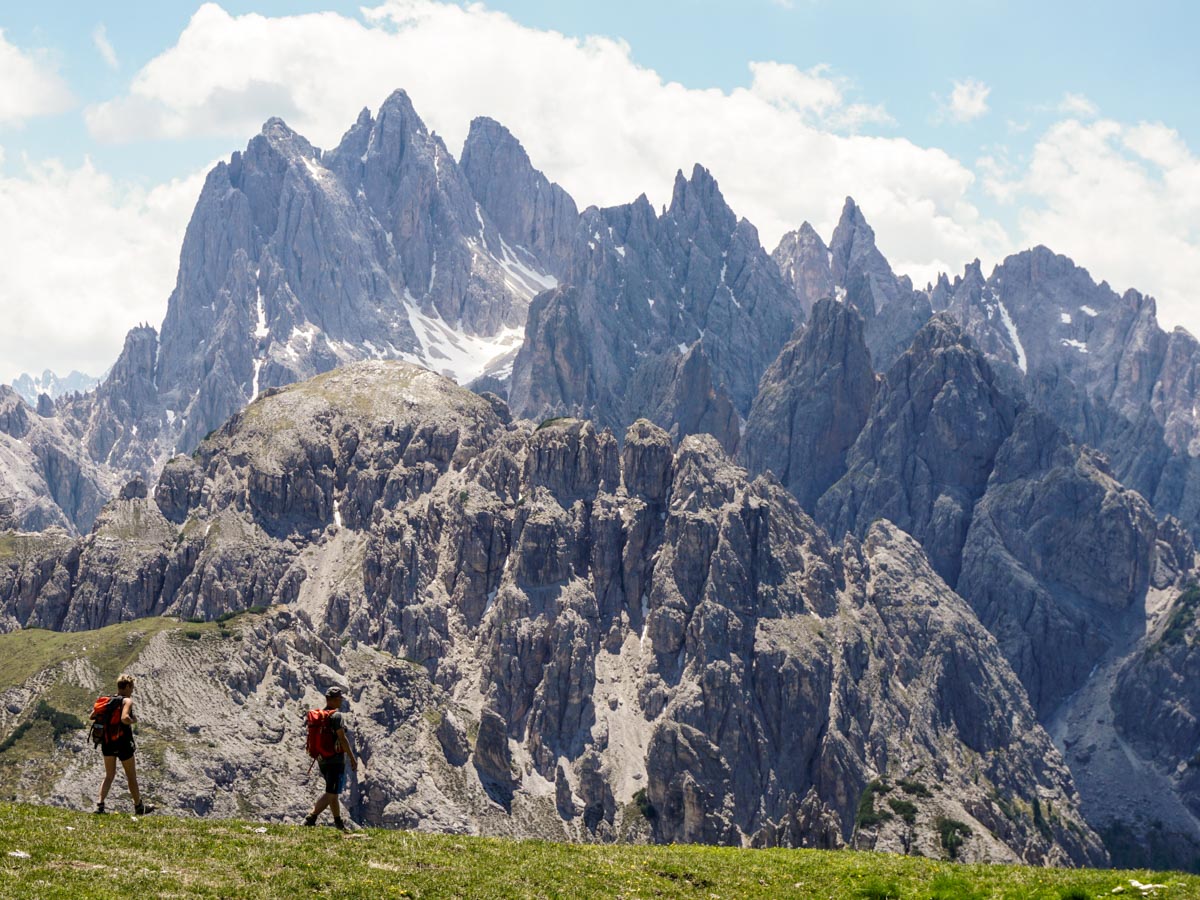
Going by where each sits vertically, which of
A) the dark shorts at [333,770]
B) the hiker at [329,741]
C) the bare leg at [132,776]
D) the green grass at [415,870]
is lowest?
the green grass at [415,870]

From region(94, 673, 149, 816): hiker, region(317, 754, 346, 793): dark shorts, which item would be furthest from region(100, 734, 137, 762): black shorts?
region(317, 754, 346, 793): dark shorts

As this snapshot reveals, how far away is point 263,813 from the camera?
19600cm

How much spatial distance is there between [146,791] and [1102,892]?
16704 cm

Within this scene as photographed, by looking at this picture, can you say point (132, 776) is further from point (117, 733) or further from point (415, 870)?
point (415, 870)

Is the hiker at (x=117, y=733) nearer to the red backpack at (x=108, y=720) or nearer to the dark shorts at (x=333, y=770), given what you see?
the red backpack at (x=108, y=720)

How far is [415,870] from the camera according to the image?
4222 centimetres

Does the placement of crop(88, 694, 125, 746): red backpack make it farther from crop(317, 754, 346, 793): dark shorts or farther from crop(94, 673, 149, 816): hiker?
crop(317, 754, 346, 793): dark shorts

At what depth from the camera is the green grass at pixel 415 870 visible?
38312mm

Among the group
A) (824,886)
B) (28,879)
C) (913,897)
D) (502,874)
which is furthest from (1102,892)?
(28,879)

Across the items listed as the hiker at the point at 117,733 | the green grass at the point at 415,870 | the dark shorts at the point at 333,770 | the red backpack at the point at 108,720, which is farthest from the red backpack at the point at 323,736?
the red backpack at the point at 108,720

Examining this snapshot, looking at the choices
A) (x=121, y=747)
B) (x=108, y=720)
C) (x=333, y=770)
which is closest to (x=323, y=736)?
(x=333, y=770)

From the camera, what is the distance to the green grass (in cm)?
3831

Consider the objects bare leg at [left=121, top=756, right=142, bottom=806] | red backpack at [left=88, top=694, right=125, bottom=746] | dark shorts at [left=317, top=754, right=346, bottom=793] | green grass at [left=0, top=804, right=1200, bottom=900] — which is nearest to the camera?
green grass at [left=0, top=804, right=1200, bottom=900]

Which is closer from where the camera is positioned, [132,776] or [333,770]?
[333,770]
